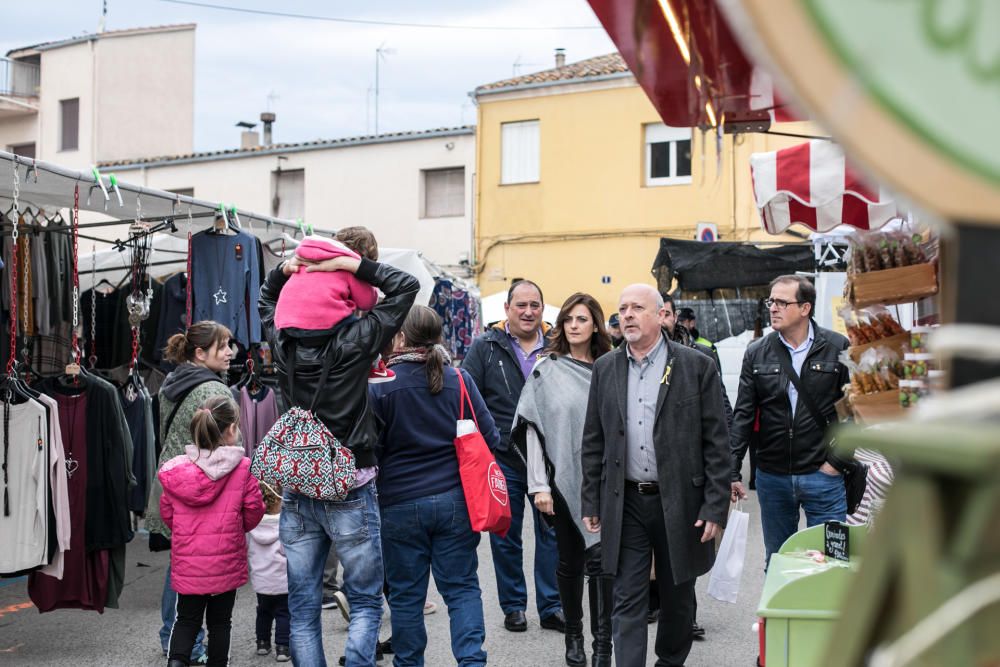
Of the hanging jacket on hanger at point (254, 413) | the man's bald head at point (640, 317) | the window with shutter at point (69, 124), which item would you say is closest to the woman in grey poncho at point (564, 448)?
the man's bald head at point (640, 317)

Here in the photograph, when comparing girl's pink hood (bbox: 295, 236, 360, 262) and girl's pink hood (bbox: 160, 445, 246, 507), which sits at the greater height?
girl's pink hood (bbox: 295, 236, 360, 262)

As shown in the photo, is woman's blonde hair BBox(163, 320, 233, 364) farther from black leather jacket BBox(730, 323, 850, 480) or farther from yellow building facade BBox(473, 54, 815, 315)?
Result: yellow building facade BBox(473, 54, 815, 315)

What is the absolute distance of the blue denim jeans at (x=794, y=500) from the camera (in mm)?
5824

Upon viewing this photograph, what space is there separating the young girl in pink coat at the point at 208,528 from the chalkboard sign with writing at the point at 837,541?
112 inches

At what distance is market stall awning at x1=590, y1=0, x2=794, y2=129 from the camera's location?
2.16 m

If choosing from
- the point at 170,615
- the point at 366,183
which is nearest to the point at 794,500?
the point at 170,615

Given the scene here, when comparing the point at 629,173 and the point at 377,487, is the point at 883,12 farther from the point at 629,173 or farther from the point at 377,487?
the point at 629,173

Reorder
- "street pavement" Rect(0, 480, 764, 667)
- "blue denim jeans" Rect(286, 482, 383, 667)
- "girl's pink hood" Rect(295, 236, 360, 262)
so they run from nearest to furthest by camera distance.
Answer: "girl's pink hood" Rect(295, 236, 360, 262) → "blue denim jeans" Rect(286, 482, 383, 667) → "street pavement" Rect(0, 480, 764, 667)

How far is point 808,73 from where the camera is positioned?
92 cm

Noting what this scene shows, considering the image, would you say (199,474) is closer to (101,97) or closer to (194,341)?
(194,341)

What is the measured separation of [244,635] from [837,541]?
12.7 ft

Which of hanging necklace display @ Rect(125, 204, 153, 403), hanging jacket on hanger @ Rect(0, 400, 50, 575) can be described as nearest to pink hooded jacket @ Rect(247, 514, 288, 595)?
hanging jacket on hanger @ Rect(0, 400, 50, 575)

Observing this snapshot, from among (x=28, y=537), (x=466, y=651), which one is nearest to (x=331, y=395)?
(x=466, y=651)

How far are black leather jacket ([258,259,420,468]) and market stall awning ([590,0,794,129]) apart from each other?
1550mm
